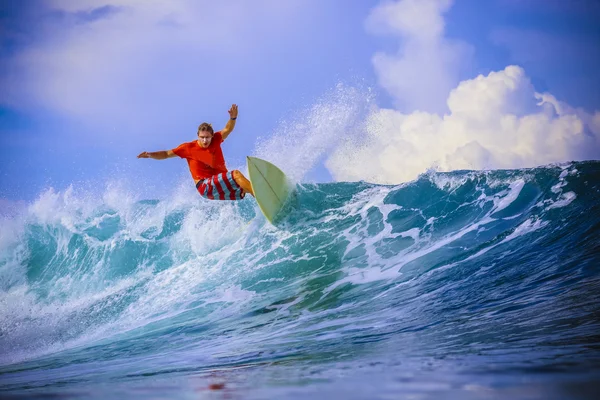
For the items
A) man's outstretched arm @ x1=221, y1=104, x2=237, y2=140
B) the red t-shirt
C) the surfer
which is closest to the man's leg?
the surfer

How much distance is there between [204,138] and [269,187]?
0.87 meters

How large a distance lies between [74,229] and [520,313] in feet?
A: 23.0

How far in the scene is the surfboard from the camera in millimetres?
4922

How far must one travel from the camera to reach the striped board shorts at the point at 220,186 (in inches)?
186

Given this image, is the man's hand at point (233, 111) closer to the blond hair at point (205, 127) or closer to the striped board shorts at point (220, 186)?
the blond hair at point (205, 127)

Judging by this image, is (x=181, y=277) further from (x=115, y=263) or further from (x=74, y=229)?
(x=74, y=229)

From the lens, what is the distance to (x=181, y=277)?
218 inches

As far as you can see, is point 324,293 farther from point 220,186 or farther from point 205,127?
point 205,127

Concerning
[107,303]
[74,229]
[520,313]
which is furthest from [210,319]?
[74,229]

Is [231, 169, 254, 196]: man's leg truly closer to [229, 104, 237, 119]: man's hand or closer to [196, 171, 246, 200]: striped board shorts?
[196, 171, 246, 200]: striped board shorts

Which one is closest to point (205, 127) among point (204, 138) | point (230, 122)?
point (204, 138)

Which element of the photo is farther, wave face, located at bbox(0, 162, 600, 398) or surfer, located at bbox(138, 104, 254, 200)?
surfer, located at bbox(138, 104, 254, 200)

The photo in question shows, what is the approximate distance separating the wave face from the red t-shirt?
1.06 metres

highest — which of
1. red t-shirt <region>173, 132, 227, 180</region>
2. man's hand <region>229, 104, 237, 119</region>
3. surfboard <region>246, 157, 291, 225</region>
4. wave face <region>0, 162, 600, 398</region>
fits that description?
man's hand <region>229, 104, 237, 119</region>
